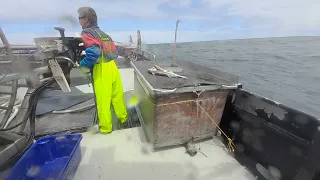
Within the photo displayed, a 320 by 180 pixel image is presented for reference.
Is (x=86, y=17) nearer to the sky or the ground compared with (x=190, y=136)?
nearer to the sky

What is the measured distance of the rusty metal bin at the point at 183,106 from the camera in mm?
1908

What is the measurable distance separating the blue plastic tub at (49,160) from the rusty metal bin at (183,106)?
85cm

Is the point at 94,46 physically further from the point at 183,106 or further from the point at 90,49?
the point at 183,106

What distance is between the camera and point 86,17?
94.6 inches

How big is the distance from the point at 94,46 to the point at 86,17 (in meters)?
0.47

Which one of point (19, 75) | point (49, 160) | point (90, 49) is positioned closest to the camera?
point (19, 75)

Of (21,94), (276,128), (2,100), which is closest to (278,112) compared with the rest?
(276,128)

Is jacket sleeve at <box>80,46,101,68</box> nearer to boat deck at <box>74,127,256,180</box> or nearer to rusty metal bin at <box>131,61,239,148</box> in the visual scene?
rusty metal bin at <box>131,61,239,148</box>

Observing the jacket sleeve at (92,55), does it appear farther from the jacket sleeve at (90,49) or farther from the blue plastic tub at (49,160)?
the blue plastic tub at (49,160)

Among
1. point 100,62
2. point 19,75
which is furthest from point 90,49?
point 19,75

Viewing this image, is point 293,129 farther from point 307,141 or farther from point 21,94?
point 21,94

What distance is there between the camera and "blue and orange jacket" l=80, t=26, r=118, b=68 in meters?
2.23

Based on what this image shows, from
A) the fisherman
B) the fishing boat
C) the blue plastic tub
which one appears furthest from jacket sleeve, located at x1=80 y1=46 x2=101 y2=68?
the blue plastic tub

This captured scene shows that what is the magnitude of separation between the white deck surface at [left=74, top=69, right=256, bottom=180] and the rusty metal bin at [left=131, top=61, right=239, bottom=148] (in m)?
0.16
